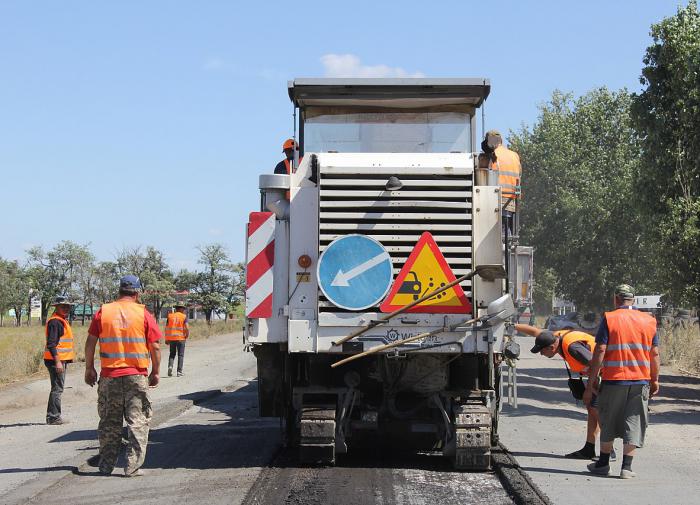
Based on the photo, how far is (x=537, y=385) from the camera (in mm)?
21266

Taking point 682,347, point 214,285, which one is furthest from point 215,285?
point 682,347

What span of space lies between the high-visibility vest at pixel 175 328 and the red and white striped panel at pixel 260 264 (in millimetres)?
12932

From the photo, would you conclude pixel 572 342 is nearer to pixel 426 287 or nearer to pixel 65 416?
pixel 426 287

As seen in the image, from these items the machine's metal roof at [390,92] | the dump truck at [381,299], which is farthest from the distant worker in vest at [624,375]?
the machine's metal roof at [390,92]

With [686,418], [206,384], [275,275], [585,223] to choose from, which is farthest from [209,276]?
[275,275]

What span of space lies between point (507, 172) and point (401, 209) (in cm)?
143

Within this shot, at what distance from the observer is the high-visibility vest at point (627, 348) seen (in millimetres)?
8969

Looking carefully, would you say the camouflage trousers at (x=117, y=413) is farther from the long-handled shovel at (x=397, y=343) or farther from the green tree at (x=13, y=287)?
the green tree at (x=13, y=287)

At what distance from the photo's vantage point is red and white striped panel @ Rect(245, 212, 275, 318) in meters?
9.13

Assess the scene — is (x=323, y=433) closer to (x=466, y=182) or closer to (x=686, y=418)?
(x=466, y=182)

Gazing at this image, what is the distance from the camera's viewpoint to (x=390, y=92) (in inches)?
413

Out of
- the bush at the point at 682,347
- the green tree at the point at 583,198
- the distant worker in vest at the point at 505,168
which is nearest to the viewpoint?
the distant worker in vest at the point at 505,168

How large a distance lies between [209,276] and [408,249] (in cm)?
5641

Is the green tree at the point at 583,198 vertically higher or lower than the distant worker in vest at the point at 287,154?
higher
